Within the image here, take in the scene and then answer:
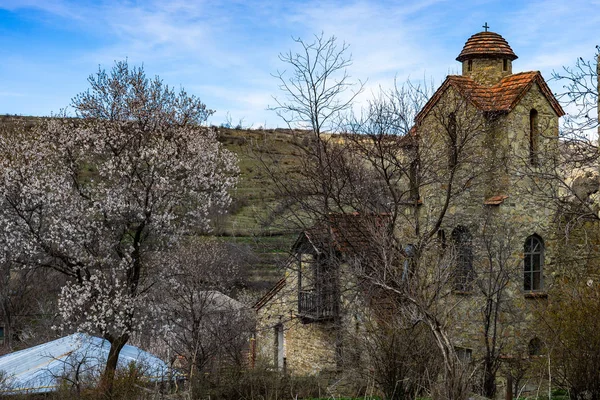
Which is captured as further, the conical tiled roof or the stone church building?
the conical tiled roof

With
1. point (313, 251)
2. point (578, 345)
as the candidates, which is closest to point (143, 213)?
point (313, 251)

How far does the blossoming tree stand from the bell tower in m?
8.73

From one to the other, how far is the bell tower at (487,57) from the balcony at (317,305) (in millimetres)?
8042

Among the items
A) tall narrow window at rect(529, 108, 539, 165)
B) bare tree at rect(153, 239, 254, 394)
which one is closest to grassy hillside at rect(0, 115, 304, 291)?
bare tree at rect(153, 239, 254, 394)

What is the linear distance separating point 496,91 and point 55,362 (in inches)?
628

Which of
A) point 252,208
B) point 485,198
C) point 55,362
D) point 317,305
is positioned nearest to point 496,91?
point 485,198

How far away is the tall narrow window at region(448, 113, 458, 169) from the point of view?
19672mm

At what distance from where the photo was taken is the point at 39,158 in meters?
22.4

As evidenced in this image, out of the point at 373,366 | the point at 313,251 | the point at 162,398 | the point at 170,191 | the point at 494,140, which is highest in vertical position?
the point at 494,140

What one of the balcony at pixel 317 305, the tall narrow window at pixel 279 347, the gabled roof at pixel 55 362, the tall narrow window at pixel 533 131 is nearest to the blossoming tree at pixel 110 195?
the gabled roof at pixel 55 362

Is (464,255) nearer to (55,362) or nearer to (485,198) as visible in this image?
(485,198)

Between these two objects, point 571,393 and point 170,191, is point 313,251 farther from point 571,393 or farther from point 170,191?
point 571,393

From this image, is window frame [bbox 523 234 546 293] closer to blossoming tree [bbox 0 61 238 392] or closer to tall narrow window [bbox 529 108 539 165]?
tall narrow window [bbox 529 108 539 165]

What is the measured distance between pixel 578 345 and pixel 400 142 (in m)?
9.10
